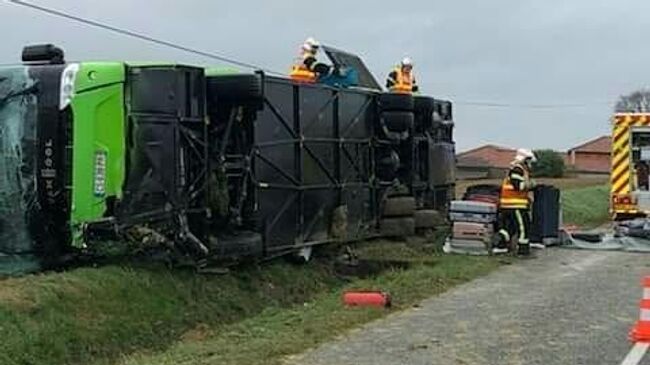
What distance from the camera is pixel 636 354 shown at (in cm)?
930

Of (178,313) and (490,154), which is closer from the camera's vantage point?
(178,313)

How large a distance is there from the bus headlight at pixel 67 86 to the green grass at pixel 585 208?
19120mm

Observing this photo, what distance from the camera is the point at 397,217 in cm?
1780

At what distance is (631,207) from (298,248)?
9.95 m

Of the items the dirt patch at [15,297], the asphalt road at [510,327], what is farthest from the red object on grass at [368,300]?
the dirt patch at [15,297]

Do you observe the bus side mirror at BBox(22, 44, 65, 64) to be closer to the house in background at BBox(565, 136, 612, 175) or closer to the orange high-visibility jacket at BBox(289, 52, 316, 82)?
the orange high-visibility jacket at BBox(289, 52, 316, 82)

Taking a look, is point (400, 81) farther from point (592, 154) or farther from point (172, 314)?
point (592, 154)

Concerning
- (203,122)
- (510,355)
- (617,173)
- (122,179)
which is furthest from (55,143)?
(617,173)

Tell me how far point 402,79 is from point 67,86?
28.1ft

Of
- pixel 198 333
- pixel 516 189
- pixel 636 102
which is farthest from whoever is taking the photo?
pixel 636 102

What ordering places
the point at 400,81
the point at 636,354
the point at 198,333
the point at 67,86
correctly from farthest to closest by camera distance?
1. the point at 400,81
2. the point at 67,86
3. the point at 198,333
4. the point at 636,354

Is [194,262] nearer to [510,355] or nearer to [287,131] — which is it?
[287,131]

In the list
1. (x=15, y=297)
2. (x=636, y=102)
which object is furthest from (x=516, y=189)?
(x=636, y=102)

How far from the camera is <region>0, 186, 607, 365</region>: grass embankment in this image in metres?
9.58
